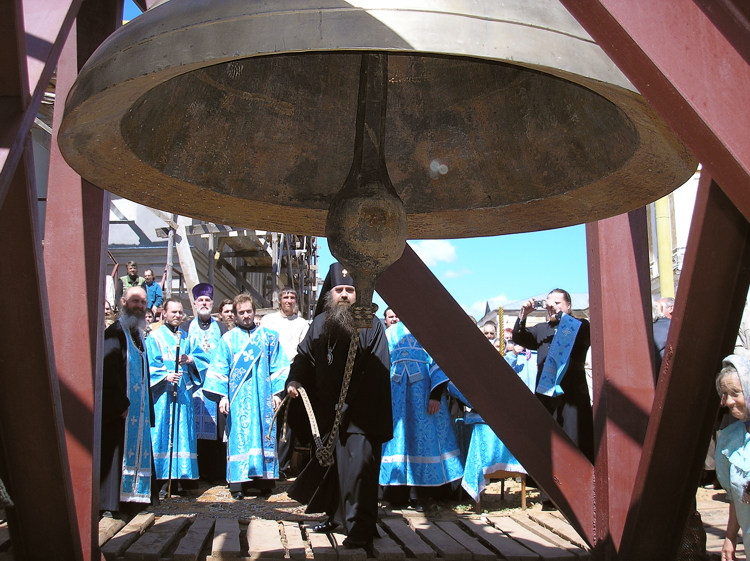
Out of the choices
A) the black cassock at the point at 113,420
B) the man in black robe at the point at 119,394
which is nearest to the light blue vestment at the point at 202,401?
the man in black robe at the point at 119,394

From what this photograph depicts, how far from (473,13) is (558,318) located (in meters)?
6.31

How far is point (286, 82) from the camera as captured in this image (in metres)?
2.68

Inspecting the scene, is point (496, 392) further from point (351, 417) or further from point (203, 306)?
point (203, 306)

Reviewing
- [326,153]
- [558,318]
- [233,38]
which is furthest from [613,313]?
[558,318]

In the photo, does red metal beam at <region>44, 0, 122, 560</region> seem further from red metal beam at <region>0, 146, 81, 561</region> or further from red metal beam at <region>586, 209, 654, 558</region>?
red metal beam at <region>586, 209, 654, 558</region>

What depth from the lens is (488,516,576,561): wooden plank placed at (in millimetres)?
4028

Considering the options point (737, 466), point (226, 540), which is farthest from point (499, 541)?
point (226, 540)

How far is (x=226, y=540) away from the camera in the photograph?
4422 millimetres

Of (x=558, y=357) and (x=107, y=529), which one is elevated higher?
(x=558, y=357)

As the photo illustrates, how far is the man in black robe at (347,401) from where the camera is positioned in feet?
17.3

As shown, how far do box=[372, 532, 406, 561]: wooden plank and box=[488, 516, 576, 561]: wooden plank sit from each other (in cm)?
65

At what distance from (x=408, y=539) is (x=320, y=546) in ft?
1.69

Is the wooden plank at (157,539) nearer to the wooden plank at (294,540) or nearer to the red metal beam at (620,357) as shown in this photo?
the wooden plank at (294,540)

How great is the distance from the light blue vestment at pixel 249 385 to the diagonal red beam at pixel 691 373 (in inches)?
194
